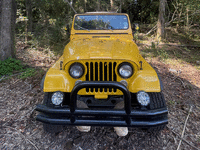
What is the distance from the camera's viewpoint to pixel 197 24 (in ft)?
30.0

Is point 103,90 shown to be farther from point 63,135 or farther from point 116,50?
point 63,135

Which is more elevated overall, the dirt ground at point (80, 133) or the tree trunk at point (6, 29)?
the tree trunk at point (6, 29)

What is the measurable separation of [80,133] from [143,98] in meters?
1.24

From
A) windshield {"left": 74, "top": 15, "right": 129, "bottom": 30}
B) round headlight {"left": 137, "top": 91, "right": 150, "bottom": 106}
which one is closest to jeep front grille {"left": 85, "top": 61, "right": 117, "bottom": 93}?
round headlight {"left": 137, "top": 91, "right": 150, "bottom": 106}

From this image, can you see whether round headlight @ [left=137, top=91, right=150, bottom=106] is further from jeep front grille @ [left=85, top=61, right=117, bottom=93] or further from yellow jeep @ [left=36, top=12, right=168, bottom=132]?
jeep front grille @ [left=85, top=61, right=117, bottom=93]

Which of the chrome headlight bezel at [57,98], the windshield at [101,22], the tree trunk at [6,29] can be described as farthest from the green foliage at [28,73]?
the chrome headlight bezel at [57,98]

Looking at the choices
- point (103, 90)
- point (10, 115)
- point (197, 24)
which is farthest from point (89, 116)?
point (197, 24)

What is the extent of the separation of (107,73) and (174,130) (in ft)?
5.38

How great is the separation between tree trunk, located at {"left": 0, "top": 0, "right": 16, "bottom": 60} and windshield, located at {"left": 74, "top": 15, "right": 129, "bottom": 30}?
225 centimetres

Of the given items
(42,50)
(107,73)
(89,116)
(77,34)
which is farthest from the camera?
(42,50)

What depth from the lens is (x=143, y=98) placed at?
202 centimetres

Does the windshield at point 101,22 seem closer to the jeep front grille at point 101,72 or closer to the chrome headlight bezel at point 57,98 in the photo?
the jeep front grille at point 101,72

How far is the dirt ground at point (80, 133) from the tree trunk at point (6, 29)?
1.05 meters

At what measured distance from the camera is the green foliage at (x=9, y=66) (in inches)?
175
